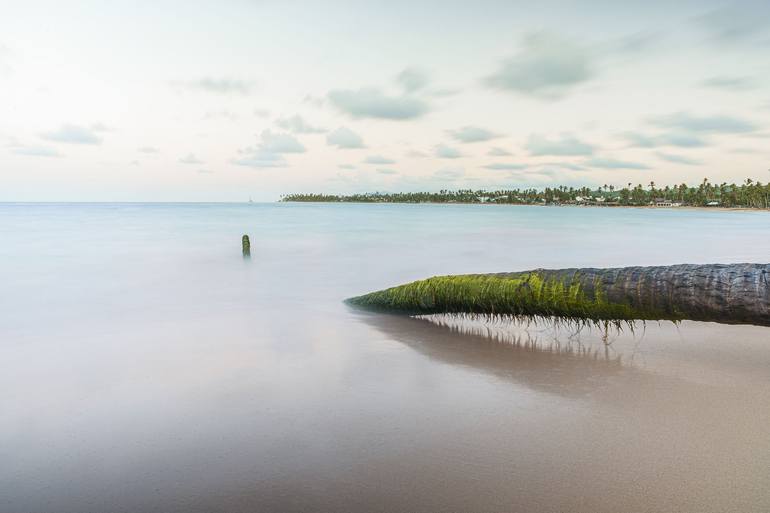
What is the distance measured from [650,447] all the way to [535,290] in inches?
141

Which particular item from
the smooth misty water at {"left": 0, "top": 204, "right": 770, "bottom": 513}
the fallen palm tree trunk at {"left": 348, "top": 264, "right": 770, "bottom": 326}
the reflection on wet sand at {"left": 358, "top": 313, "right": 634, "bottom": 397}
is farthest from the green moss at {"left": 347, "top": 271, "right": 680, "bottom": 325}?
the smooth misty water at {"left": 0, "top": 204, "right": 770, "bottom": 513}

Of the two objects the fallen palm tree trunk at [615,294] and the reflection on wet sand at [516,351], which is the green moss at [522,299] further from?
the reflection on wet sand at [516,351]

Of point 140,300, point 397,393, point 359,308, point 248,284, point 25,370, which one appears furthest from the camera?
point 248,284

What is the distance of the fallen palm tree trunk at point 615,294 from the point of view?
5.74 metres

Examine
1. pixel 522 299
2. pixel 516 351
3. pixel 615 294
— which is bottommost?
pixel 516 351

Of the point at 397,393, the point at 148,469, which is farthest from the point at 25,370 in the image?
the point at 397,393

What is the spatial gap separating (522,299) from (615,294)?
1.46 m

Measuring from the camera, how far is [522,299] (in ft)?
25.6

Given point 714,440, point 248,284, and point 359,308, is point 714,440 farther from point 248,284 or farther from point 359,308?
point 248,284

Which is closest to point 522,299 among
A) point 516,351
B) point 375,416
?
point 516,351

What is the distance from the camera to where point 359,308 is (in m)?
11.4

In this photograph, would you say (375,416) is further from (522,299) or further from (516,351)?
(522,299)

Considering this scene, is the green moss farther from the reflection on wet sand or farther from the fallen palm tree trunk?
the reflection on wet sand

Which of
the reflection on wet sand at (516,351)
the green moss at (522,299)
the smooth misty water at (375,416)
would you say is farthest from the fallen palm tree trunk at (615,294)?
the smooth misty water at (375,416)
